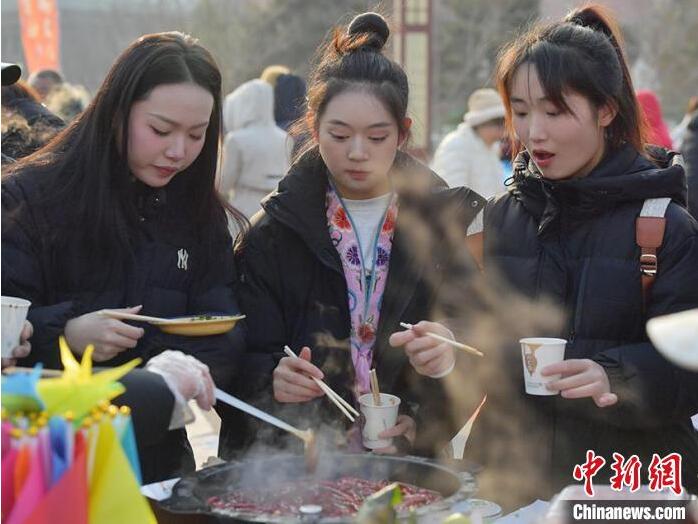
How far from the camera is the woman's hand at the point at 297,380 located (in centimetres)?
265

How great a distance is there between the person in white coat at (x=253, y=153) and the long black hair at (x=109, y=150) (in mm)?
4716

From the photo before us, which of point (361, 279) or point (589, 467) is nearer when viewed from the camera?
point (589, 467)

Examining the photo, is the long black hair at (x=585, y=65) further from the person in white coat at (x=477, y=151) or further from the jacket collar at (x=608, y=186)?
the person in white coat at (x=477, y=151)

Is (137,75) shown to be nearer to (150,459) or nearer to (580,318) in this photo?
(150,459)

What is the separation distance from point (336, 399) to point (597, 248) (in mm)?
825

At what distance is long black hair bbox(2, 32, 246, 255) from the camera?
2.62m

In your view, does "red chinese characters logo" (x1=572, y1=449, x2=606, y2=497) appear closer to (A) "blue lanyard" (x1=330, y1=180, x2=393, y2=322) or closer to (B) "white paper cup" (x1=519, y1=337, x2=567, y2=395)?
(B) "white paper cup" (x1=519, y1=337, x2=567, y2=395)

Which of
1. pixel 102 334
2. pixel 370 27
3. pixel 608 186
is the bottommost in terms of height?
pixel 102 334

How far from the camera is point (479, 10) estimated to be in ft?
105

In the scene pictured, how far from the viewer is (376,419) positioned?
103 inches

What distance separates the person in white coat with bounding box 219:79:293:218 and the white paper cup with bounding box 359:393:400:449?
494 centimetres

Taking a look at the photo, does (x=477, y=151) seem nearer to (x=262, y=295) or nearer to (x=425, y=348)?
(x=262, y=295)

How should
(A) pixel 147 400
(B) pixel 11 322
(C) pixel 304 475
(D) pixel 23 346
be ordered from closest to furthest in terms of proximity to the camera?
(A) pixel 147 400 < (B) pixel 11 322 < (D) pixel 23 346 < (C) pixel 304 475

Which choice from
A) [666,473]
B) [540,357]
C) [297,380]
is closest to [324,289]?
[297,380]
